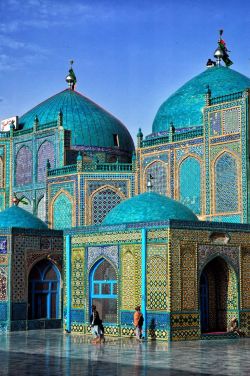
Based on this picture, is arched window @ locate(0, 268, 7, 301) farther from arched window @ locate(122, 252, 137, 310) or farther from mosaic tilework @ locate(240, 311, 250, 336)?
mosaic tilework @ locate(240, 311, 250, 336)

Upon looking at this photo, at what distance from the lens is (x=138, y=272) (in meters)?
20.8

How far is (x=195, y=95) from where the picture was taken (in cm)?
3434

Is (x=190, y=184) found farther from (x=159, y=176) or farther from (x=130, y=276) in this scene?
(x=130, y=276)

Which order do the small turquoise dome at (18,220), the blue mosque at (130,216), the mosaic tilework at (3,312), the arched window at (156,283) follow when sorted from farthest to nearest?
the small turquoise dome at (18,220)
the mosaic tilework at (3,312)
the blue mosque at (130,216)
the arched window at (156,283)

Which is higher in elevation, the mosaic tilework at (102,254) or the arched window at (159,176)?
the arched window at (159,176)

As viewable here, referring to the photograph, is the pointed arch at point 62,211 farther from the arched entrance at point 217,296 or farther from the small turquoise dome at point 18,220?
the arched entrance at point 217,296

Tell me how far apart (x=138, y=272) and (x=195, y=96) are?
1527 cm

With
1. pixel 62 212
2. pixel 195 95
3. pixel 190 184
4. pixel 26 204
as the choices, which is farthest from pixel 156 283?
pixel 26 204

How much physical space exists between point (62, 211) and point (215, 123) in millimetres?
8424

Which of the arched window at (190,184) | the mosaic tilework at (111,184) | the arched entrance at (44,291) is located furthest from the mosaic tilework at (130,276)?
the mosaic tilework at (111,184)

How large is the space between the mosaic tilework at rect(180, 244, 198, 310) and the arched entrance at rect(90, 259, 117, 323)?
2.34 m

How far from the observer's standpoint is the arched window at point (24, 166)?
3709 cm

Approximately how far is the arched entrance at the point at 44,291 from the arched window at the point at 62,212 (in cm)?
686

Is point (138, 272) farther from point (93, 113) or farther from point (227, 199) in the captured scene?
point (93, 113)
